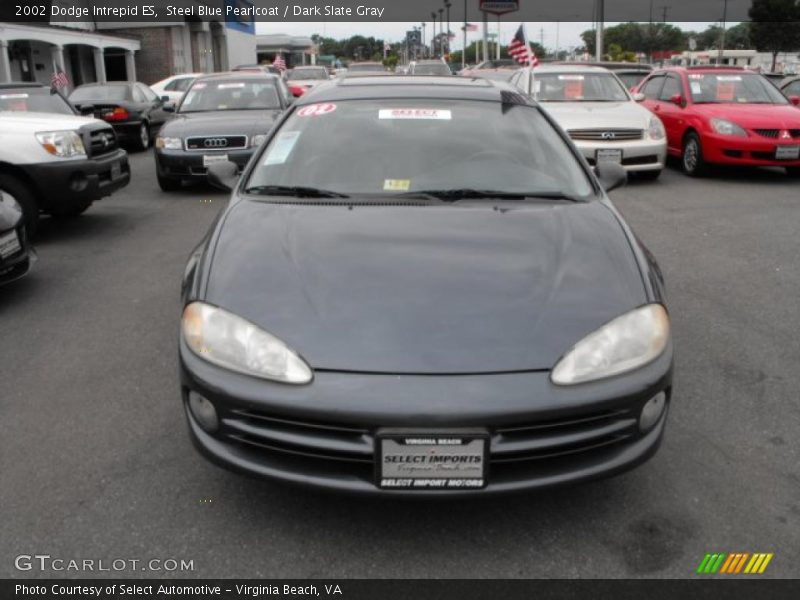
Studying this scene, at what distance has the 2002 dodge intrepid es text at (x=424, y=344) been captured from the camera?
2.38 meters

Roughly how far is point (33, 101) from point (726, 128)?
28.5 ft

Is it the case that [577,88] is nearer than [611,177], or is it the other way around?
[611,177]

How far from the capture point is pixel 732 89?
37.1 ft

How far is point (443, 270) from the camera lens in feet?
9.18

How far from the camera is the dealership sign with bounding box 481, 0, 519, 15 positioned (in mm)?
46191

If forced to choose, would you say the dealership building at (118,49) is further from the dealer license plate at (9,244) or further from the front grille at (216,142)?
the dealer license plate at (9,244)

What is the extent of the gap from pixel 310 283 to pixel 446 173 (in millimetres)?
1126

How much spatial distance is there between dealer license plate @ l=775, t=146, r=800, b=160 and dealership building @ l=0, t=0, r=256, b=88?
19403mm

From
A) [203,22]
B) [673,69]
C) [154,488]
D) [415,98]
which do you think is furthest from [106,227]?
[203,22]

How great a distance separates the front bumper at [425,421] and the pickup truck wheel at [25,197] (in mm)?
5382

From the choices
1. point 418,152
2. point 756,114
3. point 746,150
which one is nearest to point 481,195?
point 418,152

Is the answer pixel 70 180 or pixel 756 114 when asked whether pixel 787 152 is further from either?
pixel 70 180

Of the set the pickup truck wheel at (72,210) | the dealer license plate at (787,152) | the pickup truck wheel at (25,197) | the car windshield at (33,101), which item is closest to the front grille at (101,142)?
the pickup truck wheel at (72,210)

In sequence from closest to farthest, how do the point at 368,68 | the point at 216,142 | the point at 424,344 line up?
1. the point at 424,344
2. the point at 216,142
3. the point at 368,68
